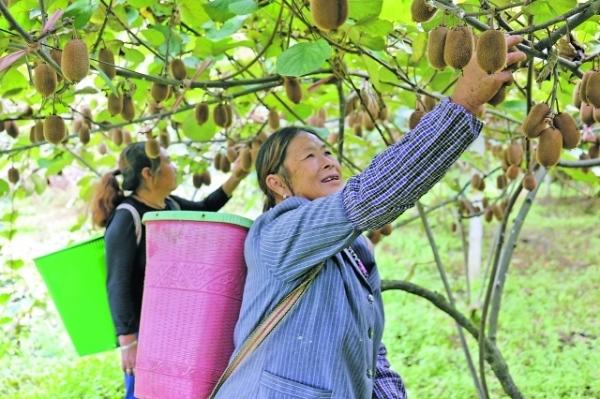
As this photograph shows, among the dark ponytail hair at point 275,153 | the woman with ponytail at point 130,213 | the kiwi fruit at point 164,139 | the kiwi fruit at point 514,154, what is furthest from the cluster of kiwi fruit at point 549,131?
the kiwi fruit at point 164,139

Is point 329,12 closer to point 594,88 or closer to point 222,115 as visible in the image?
point 594,88

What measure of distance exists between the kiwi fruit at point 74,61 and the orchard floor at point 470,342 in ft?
4.68

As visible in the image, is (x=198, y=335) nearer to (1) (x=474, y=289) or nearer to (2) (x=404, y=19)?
(2) (x=404, y=19)

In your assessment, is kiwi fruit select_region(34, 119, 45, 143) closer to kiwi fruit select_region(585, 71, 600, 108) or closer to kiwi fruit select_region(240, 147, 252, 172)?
kiwi fruit select_region(240, 147, 252, 172)

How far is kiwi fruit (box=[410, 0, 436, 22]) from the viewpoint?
3.07ft

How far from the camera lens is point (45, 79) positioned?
1.12 metres

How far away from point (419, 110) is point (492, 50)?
1.94 ft

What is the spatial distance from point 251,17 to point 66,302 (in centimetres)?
85

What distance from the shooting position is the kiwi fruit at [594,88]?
90cm

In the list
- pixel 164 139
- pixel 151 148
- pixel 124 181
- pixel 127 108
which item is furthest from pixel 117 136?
pixel 127 108

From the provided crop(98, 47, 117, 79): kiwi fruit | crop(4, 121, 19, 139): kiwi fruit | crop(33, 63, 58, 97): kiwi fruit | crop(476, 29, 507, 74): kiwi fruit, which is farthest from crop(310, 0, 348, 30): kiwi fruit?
crop(4, 121, 19, 139): kiwi fruit

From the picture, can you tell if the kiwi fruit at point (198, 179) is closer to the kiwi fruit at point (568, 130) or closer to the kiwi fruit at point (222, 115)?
the kiwi fruit at point (222, 115)

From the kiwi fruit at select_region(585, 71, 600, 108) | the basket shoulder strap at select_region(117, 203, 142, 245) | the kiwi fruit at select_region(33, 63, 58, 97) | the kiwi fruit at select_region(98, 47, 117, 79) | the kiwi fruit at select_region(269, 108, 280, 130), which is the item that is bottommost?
the basket shoulder strap at select_region(117, 203, 142, 245)

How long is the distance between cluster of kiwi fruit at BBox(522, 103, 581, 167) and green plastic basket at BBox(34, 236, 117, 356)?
48.3 inches
